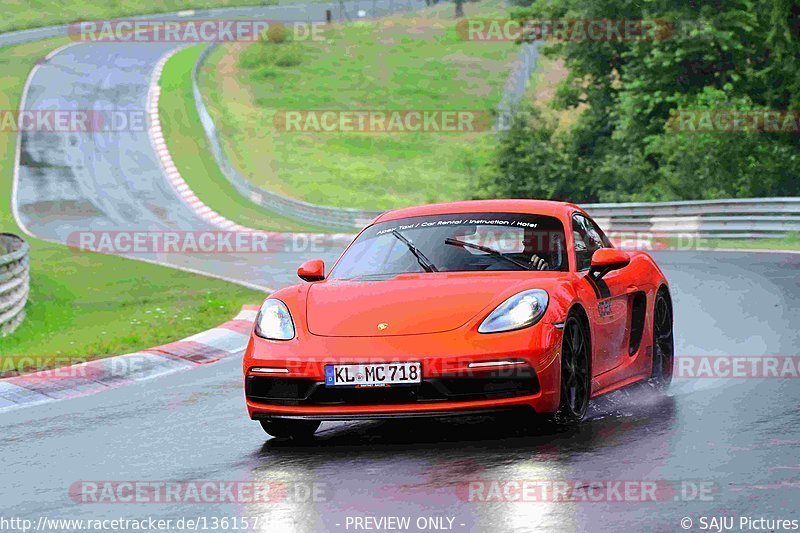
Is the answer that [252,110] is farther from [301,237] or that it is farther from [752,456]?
[752,456]

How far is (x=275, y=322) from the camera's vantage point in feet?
26.0

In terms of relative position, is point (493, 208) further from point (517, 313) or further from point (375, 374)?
point (375, 374)

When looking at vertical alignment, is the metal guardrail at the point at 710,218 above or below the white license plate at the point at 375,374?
below

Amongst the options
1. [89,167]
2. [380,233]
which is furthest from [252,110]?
[380,233]

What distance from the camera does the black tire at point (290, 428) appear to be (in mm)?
7902

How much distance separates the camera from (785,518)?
536 cm

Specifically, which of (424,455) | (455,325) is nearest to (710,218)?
(455,325)

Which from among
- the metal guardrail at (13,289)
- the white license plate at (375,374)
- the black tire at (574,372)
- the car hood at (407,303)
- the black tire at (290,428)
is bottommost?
the metal guardrail at (13,289)

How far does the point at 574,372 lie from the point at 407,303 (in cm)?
100

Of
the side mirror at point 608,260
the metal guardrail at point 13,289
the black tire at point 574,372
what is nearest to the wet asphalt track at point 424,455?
the black tire at point 574,372

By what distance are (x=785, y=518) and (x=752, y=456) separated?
1.37 metres

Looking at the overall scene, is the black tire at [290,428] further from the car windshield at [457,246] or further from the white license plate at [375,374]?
the car windshield at [457,246]

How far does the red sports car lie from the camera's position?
725 centimetres

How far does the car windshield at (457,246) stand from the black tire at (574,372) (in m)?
0.62
